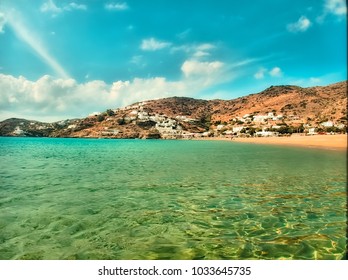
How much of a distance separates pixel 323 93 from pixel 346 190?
202m

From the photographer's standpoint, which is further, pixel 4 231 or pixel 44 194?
pixel 44 194

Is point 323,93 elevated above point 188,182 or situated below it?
above

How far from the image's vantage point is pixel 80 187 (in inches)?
697

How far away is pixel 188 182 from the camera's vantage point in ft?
62.9

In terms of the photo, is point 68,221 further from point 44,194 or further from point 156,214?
point 44,194
